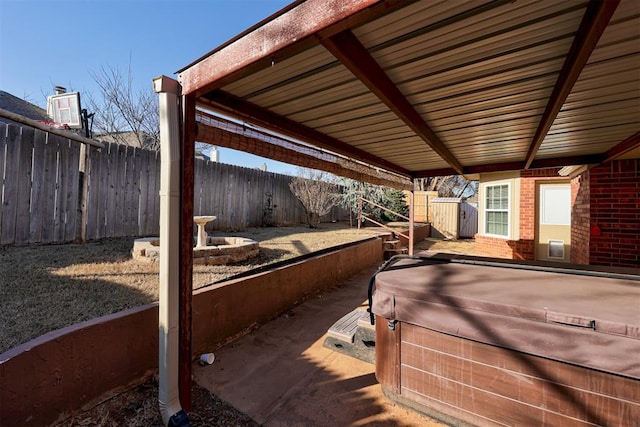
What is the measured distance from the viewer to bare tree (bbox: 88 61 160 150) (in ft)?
30.5

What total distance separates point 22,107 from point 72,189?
29.6ft

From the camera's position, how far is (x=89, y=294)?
2.80 metres

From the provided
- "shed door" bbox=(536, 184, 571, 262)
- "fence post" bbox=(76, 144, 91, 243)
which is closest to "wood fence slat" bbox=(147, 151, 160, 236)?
"fence post" bbox=(76, 144, 91, 243)

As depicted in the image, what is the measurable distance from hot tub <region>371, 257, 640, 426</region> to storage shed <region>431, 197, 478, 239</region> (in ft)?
40.9

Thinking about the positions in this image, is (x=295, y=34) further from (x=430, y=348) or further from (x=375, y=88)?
(x=430, y=348)

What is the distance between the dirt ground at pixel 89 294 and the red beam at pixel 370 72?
250 centimetres

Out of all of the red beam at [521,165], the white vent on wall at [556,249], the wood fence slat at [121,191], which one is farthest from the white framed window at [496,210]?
the wood fence slat at [121,191]

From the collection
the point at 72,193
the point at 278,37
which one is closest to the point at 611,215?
the point at 278,37

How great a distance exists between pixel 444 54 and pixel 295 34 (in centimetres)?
98

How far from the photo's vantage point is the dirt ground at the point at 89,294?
2.00m

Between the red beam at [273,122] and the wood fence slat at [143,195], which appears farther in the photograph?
the wood fence slat at [143,195]

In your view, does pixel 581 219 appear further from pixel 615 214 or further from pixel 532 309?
pixel 532 309

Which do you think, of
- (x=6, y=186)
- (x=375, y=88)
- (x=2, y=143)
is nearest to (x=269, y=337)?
(x=375, y=88)

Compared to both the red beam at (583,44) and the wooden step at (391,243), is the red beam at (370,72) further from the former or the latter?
the wooden step at (391,243)
